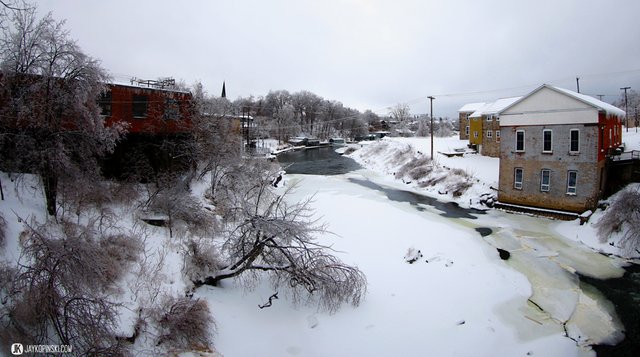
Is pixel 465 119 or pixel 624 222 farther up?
pixel 465 119

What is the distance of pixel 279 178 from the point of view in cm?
3691

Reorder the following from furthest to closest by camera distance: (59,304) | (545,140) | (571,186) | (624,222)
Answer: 1. (545,140)
2. (571,186)
3. (624,222)
4. (59,304)

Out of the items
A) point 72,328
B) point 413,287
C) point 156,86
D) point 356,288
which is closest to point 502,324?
point 413,287

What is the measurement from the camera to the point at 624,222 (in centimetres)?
1814

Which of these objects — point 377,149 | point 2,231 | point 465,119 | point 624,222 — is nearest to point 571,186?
point 624,222

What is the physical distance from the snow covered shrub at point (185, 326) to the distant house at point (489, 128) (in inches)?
1336

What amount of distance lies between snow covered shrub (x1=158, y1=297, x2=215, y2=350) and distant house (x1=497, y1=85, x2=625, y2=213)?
22.8 metres

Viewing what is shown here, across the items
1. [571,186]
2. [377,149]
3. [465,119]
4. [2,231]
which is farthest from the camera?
[377,149]

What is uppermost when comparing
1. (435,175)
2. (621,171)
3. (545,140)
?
(545,140)

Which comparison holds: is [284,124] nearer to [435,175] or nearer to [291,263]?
[435,175]

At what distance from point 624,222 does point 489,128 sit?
2097 cm

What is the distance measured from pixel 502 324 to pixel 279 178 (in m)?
27.7

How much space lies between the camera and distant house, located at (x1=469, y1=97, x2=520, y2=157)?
37000 millimetres

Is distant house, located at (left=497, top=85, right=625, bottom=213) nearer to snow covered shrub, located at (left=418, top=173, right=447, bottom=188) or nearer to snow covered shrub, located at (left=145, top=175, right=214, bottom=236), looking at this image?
snow covered shrub, located at (left=418, top=173, right=447, bottom=188)
